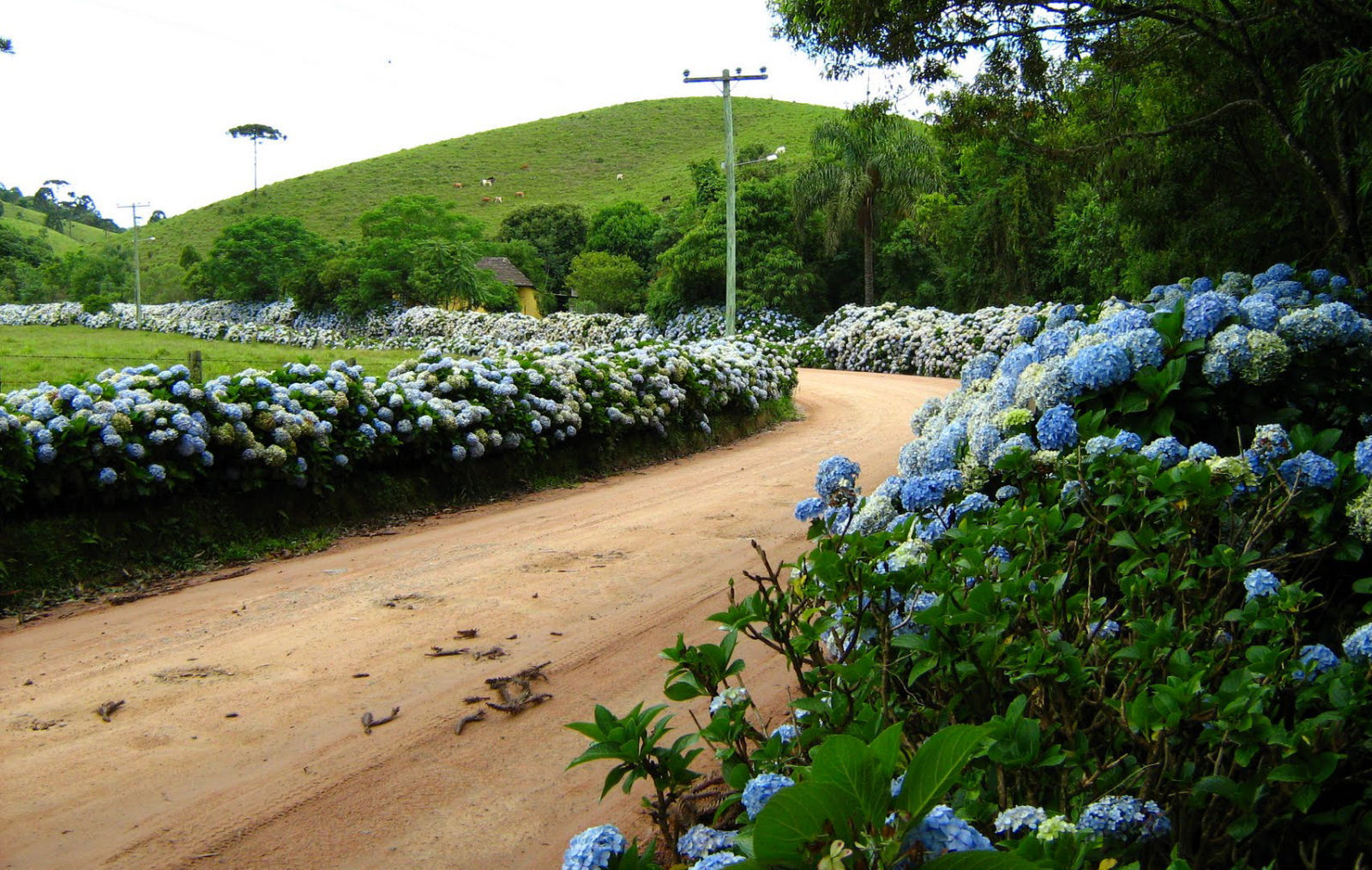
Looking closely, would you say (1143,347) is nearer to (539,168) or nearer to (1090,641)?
(1090,641)

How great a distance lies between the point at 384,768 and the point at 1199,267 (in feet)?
25.4

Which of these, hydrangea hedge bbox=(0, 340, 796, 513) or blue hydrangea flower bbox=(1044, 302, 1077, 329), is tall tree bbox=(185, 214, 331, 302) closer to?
hydrangea hedge bbox=(0, 340, 796, 513)

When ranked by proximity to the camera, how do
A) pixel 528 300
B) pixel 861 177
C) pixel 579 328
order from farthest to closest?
1. pixel 528 300
2. pixel 579 328
3. pixel 861 177

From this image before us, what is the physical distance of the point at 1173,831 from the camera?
85.6 inches

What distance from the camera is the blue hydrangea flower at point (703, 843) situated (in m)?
1.99

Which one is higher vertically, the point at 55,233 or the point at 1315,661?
the point at 55,233

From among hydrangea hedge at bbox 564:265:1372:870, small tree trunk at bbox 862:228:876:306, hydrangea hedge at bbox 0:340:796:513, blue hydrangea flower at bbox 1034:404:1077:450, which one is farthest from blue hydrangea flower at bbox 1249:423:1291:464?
small tree trunk at bbox 862:228:876:306

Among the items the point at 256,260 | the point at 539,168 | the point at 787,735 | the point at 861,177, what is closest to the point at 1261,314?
A: the point at 787,735

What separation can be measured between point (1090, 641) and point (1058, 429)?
1130mm

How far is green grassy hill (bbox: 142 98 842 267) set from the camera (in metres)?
77.1

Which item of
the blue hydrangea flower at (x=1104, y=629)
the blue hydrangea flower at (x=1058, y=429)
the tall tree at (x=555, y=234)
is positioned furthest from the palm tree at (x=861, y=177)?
the blue hydrangea flower at (x=1104, y=629)

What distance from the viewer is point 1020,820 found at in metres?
1.69

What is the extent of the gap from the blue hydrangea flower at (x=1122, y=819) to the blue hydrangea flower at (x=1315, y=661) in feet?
2.02

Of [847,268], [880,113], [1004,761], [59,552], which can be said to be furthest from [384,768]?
[847,268]
